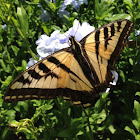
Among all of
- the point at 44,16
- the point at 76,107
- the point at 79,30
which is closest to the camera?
the point at 79,30

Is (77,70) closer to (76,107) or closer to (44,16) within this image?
(76,107)

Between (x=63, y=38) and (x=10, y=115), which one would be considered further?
(x=10, y=115)

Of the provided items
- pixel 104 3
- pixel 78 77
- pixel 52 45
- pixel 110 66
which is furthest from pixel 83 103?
pixel 104 3

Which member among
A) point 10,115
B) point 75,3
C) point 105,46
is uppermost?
point 75,3

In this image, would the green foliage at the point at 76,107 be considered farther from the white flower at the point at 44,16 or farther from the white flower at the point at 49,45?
the white flower at the point at 49,45

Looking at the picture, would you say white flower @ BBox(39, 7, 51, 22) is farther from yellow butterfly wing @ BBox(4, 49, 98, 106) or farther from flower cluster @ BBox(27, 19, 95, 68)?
yellow butterfly wing @ BBox(4, 49, 98, 106)

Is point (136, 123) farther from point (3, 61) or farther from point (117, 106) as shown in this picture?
point (3, 61)

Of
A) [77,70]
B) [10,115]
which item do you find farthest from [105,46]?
[10,115]

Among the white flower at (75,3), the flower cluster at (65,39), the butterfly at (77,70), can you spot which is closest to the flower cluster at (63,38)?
the flower cluster at (65,39)
